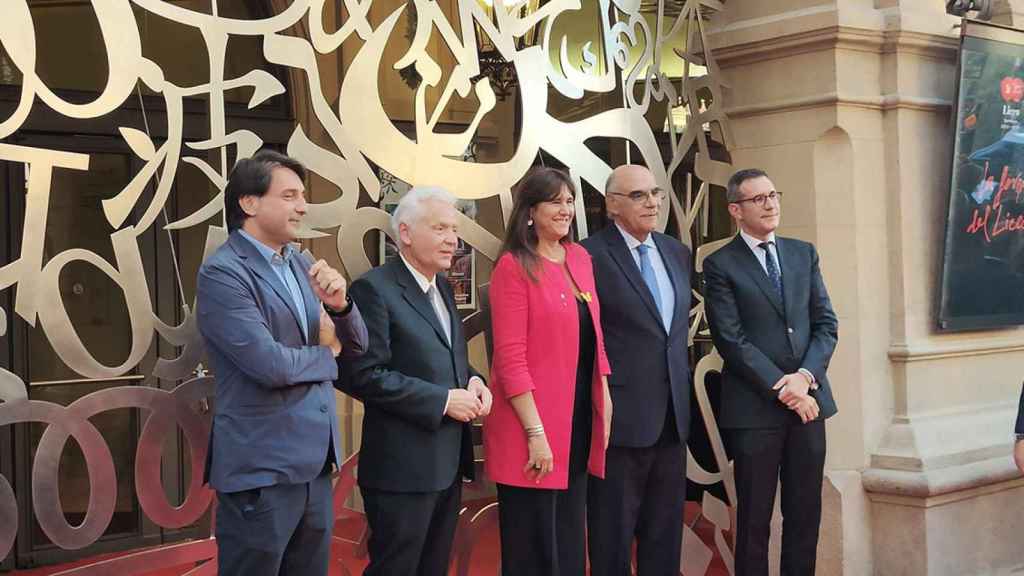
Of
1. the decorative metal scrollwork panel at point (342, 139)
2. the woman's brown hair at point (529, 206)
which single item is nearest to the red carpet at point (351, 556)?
the decorative metal scrollwork panel at point (342, 139)

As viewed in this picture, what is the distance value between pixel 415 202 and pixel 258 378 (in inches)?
37.5

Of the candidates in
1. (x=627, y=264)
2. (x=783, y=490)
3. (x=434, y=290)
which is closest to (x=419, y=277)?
(x=434, y=290)

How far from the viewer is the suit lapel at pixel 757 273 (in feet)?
15.5

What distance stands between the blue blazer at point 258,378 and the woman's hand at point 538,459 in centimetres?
86

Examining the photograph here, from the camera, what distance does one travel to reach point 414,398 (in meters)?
3.69

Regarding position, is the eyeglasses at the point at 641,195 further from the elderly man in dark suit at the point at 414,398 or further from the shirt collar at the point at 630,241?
the elderly man in dark suit at the point at 414,398

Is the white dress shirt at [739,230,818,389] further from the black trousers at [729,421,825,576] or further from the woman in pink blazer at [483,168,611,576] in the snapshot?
the woman in pink blazer at [483,168,611,576]

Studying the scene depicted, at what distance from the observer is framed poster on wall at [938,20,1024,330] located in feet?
18.7

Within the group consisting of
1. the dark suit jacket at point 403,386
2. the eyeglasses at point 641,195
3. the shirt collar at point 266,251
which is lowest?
the dark suit jacket at point 403,386

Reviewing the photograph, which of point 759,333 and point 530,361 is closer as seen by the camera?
point 530,361

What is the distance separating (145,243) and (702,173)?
2968mm

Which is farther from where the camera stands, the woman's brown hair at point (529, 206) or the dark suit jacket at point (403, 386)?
the woman's brown hair at point (529, 206)

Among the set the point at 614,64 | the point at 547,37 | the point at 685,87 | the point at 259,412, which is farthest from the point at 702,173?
the point at 259,412

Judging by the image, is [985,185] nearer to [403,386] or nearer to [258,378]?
[403,386]
